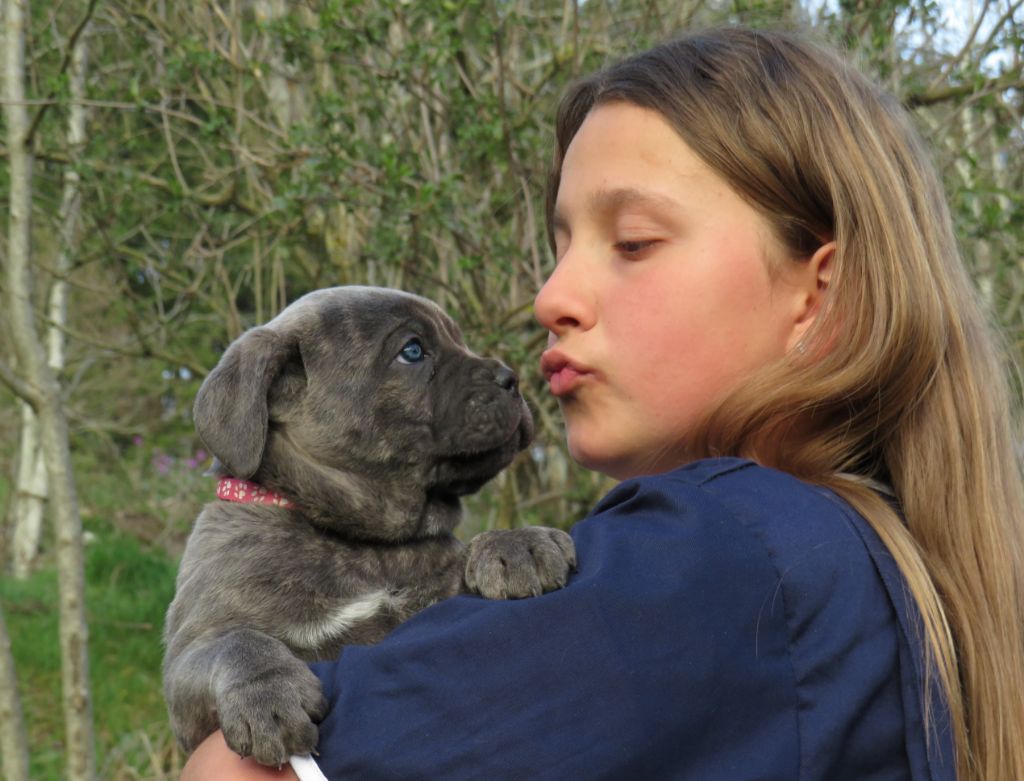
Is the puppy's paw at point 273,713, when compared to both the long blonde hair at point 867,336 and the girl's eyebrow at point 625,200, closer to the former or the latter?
the long blonde hair at point 867,336

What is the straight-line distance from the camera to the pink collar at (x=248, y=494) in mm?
2752

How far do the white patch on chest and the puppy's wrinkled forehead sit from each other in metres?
0.86

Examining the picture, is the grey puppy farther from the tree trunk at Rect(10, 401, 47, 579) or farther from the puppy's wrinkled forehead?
the tree trunk at Rect(10, 401, 47, 579)

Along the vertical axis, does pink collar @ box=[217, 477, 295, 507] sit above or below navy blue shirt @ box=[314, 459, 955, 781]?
below

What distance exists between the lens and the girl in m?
1.67

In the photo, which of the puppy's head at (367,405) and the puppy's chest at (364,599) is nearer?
the puppy's chest at (364,599)

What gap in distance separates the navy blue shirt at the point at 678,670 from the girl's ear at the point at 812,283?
0.55 metres

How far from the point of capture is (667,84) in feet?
7.73

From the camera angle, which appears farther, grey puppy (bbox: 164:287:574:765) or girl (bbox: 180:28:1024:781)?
grey puppy (bbox: 164:287:574:765)

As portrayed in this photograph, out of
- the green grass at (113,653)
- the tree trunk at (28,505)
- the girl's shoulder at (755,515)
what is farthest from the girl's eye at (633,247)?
the tree trunk at (28,505)

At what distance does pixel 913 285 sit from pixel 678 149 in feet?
1.67

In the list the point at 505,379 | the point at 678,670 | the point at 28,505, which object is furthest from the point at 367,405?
the point at 28,505

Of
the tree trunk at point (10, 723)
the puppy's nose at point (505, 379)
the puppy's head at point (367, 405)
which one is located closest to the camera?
the puppy's head at point (367, 405)

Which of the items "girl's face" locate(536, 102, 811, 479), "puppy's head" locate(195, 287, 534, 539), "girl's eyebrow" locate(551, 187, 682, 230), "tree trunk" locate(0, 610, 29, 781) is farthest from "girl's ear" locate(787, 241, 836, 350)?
"tree trunk" locate(0, 610, 29, 781)
